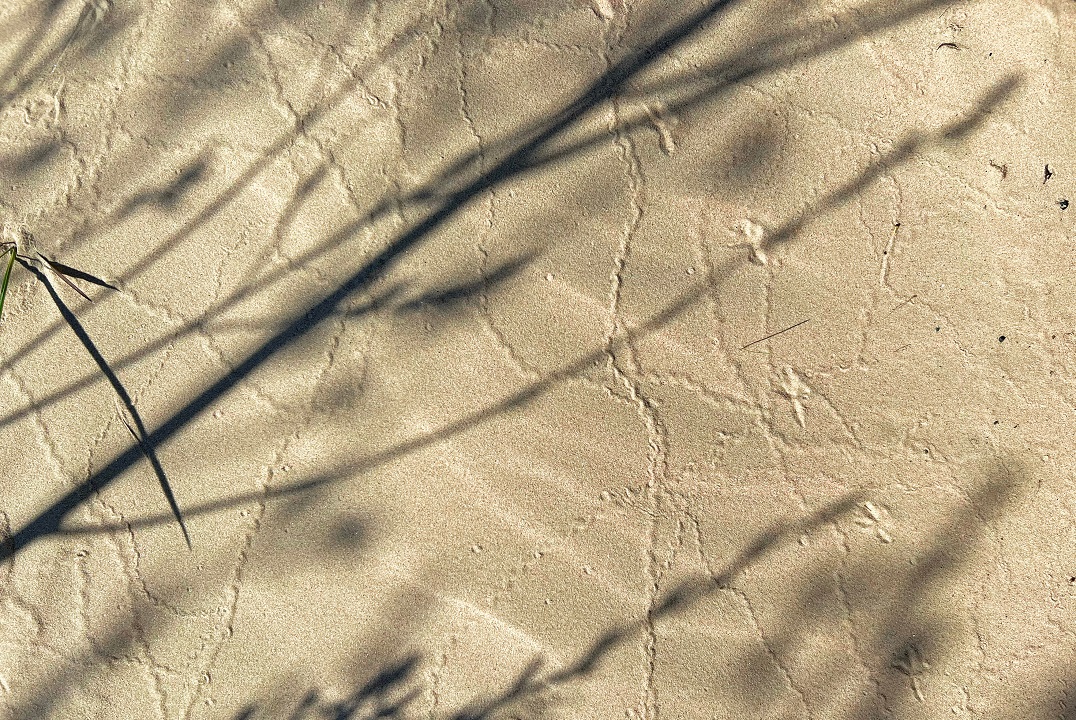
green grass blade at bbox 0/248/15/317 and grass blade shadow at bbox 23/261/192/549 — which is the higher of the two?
green grass blade at bbox 0/248/15/317

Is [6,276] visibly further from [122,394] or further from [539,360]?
[539,360]

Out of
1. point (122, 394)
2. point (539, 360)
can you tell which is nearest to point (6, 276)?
point (122, 394)

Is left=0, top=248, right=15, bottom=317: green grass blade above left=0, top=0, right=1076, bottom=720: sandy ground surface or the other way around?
above

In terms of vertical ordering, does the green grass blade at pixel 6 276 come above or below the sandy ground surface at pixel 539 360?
above

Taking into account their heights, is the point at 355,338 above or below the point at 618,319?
above

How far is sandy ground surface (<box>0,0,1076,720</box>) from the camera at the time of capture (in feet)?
6.99

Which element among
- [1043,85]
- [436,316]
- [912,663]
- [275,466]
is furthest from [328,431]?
[1043,85]

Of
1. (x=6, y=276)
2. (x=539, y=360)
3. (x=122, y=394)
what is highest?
(x=6, y=276)

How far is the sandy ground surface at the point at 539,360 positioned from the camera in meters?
2.13

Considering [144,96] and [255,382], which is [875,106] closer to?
[255,382]

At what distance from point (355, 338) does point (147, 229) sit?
77 centimetres

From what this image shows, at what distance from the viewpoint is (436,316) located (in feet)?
7.25

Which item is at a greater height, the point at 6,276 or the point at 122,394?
the point at 6,276

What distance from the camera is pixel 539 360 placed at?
220cm
